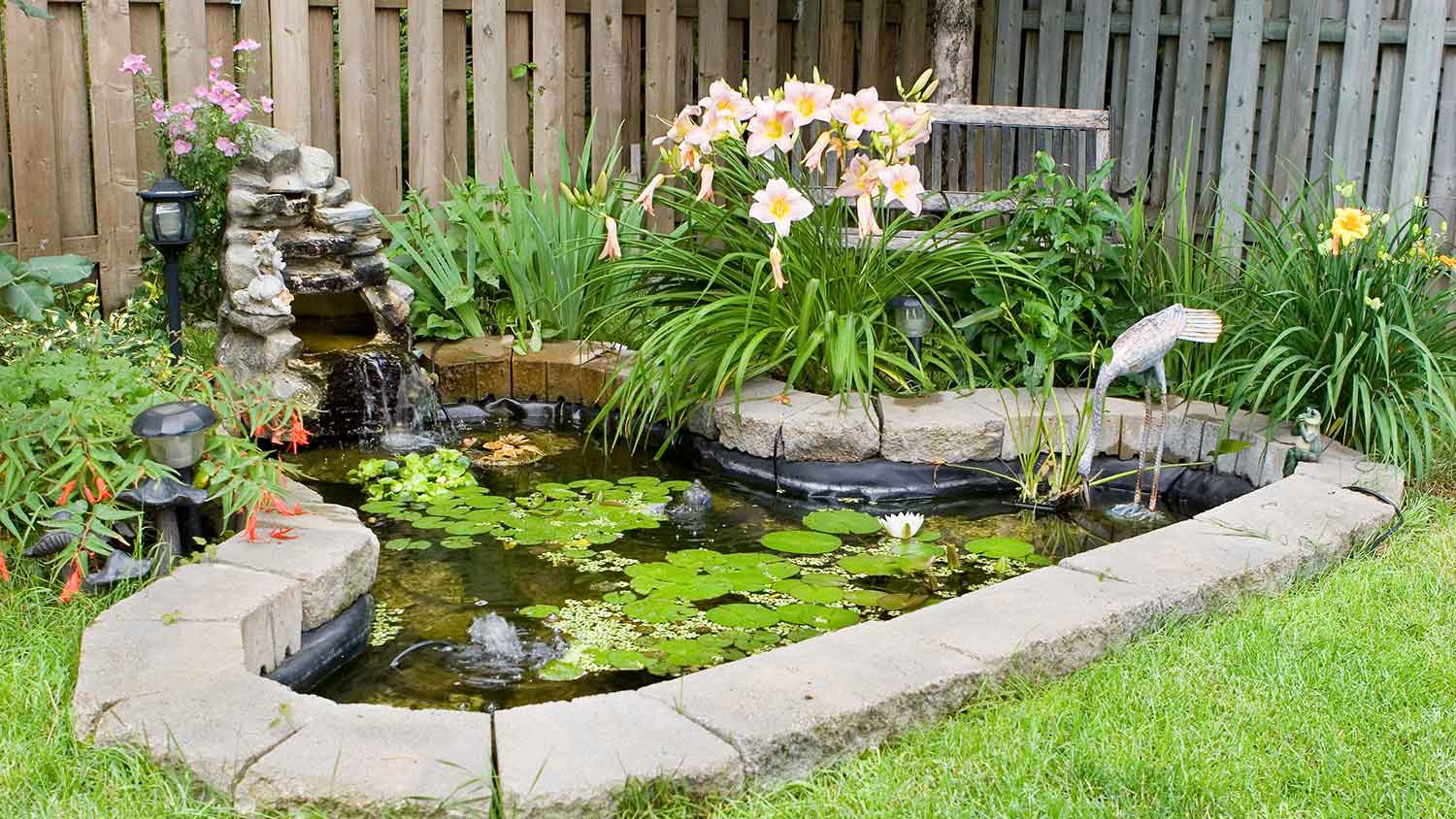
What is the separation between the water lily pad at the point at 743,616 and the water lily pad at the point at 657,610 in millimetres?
65

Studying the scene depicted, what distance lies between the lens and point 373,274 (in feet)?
16.3

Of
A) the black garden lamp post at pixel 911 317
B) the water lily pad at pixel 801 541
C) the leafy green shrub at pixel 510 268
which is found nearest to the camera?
the water lily pad at pixel 801 541

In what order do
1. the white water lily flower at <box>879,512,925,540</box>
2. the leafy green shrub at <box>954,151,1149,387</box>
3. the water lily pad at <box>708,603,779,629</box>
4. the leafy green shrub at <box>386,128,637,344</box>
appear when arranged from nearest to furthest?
the water lily pad at <box>708,603,779,629</box>, the white water lily flower at <box>879,512,925,540</box>, the leafy green shrub at <box>954,151,1149,387</box>, the leafy green shrub at <box>386,128,637,344</box>

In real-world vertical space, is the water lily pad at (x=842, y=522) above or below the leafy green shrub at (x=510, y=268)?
below

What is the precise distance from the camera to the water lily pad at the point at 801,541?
12.7 feet

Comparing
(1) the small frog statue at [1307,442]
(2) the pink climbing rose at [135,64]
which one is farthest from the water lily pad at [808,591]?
(2) the pink climbing rose at [135,64]

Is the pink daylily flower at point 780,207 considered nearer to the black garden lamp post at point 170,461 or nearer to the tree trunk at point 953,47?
the black garden lamp post at point 170,461

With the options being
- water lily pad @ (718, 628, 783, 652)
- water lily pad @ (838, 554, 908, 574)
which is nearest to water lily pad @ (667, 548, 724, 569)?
water lily pad @ (838, 554, 908, 574)

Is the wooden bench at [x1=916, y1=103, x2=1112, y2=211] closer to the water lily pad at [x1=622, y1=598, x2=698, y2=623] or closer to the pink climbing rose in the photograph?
the water lily pad at [x1=622, y1=598, x2=698, y2=623]

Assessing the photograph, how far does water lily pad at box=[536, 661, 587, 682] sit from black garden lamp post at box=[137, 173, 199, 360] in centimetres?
165

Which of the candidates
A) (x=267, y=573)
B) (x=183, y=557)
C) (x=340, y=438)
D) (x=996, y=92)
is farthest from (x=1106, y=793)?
(x=996, y=92)

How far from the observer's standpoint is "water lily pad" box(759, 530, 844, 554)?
3.88 metres

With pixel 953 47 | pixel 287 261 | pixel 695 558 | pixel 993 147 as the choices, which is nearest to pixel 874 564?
pixel 695 558

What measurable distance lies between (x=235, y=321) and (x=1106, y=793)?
11.1 ft
